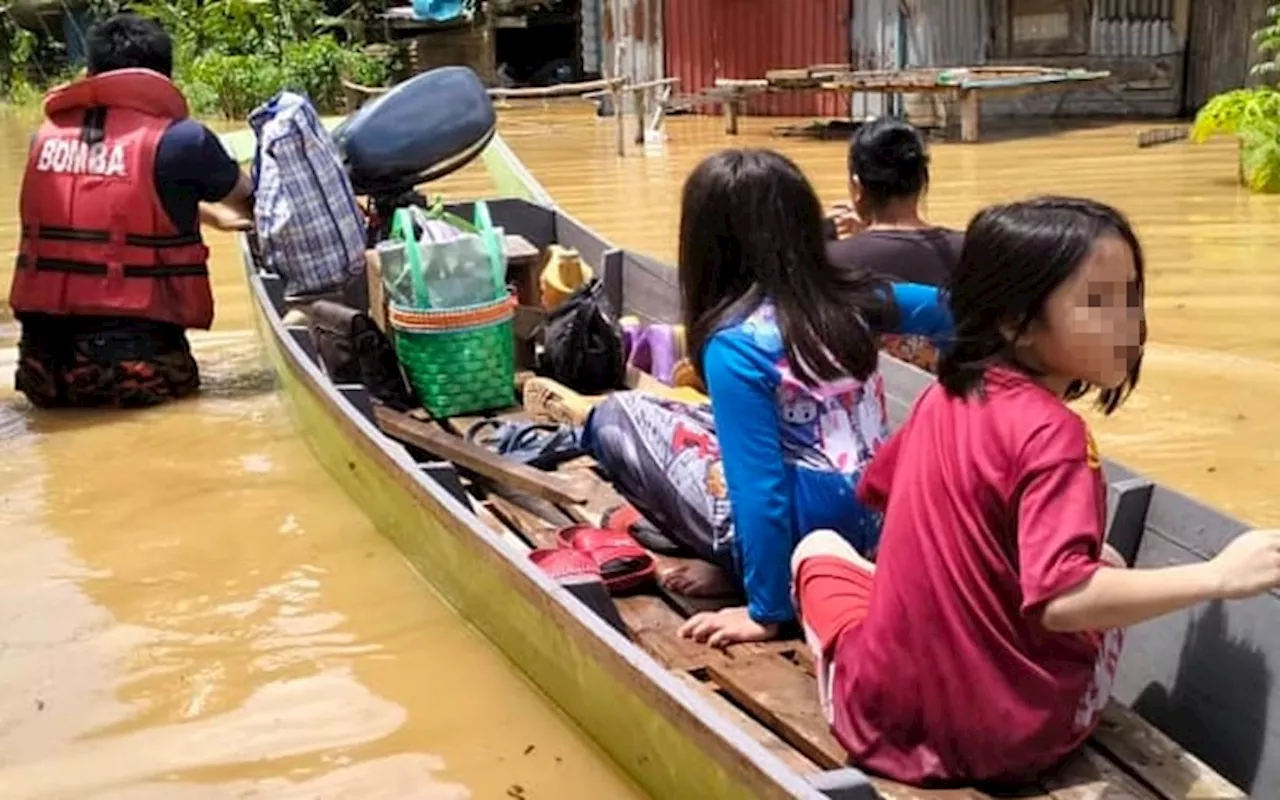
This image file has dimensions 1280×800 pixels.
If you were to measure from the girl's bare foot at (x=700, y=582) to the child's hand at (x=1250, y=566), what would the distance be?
5.89ft

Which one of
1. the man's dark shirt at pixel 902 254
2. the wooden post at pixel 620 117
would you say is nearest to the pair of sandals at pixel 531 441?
the man's dark shirt at pixel 902 254

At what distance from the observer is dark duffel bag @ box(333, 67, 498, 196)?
21.9 ft

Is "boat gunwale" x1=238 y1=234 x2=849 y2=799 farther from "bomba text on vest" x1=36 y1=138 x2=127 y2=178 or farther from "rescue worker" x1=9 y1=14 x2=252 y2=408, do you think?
"bomba text on vest" x1=36 y1=138 x2=127 y2=178

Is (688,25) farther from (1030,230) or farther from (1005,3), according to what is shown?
(1030,230)

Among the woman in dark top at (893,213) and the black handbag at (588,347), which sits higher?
the woman in dark top at (893,213)

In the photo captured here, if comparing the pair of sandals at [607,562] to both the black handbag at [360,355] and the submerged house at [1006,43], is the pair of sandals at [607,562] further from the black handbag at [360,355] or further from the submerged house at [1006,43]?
the submerged house at [1006,43]

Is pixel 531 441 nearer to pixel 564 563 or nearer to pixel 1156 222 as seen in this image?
pixel 564 563

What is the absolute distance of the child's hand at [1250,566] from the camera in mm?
2170

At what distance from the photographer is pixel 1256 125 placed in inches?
434

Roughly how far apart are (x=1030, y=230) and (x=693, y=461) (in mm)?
1707

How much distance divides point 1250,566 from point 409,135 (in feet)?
16.4

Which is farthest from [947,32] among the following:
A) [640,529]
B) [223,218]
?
[640,529]

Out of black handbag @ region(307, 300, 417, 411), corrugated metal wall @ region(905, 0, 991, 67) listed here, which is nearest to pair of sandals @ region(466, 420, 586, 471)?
black handbag @ region(307, 300, 417, 411)

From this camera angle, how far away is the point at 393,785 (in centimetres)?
374
